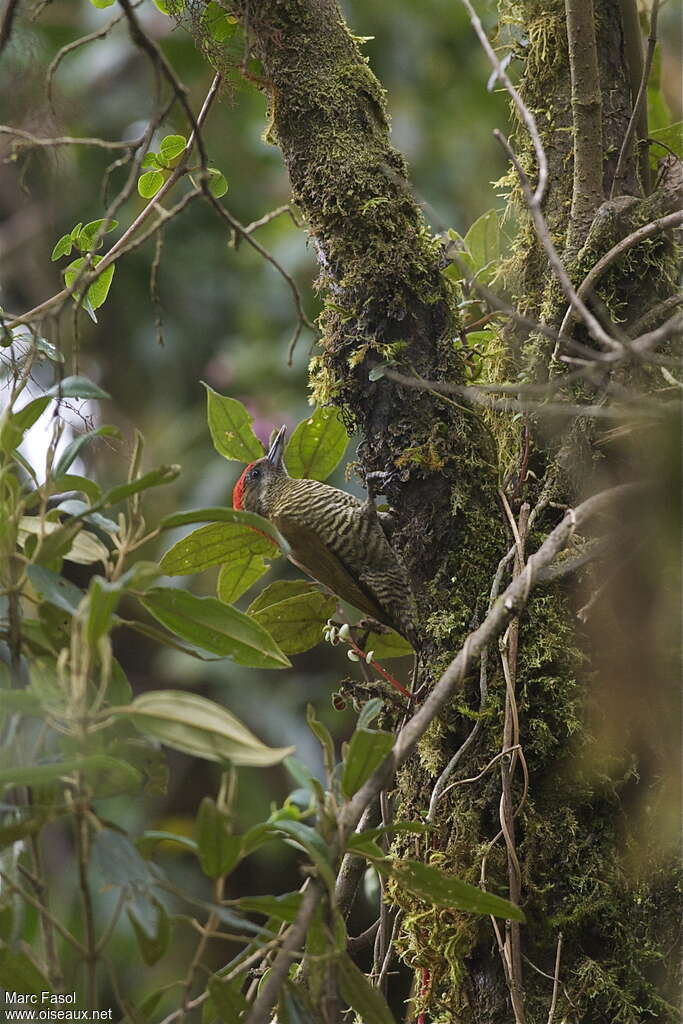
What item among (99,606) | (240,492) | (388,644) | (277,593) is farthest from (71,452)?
(240,492)

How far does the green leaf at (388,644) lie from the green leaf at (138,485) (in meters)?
0.80

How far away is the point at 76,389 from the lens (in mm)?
1173

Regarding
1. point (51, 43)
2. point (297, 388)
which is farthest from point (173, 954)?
point (51, 43)

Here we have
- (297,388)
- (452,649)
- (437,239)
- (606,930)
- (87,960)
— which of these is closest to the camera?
(87,960)

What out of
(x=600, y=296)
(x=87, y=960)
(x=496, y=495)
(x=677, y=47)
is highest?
(x=677, y=47)

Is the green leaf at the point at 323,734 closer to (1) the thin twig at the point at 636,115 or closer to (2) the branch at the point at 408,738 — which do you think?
(2) the branch at the point at 408,738

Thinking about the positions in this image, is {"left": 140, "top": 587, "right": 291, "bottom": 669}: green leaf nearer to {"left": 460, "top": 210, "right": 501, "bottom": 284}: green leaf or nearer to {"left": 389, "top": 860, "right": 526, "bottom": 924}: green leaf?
{"left": 389, "top": 860, "right": 526, "bottom": 924}: green leaf

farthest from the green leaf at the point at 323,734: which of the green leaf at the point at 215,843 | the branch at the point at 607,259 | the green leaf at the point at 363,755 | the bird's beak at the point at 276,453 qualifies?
the bird's beak at the point at 276,453

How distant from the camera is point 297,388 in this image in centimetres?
429

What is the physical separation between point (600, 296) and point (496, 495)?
1.16 ft

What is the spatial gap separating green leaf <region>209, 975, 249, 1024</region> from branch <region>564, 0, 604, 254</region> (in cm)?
119

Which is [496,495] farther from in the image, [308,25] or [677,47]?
[677,47]

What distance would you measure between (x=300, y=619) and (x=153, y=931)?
33.9 inches

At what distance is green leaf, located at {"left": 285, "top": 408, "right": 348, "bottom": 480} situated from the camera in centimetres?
179
